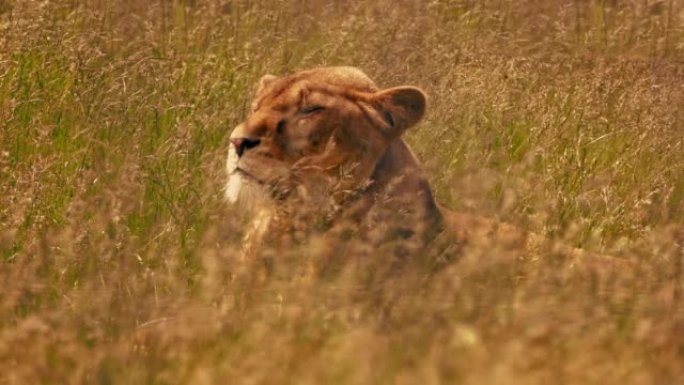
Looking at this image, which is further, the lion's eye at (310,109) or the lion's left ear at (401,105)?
the lion's left ear at (401,105)

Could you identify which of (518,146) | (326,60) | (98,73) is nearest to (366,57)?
(326,60)

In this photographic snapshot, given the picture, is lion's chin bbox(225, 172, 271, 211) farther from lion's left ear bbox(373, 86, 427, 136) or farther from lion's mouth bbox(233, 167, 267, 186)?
→ lion's left ear bbox(373, 86, 427, 136)

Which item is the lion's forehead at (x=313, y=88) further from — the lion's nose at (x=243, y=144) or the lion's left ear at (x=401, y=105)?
the lion's nose at (x=243, y=144)

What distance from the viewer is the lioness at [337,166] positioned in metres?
5.41

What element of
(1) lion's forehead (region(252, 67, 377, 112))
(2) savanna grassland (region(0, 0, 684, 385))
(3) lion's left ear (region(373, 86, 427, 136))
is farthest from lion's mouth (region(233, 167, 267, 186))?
(3) lion's left ear (region(373, 86, 427, 136))

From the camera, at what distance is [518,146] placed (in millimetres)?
7664

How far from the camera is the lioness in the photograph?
541 centimetres

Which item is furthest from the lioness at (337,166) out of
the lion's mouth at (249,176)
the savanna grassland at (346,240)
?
the savanna grassland at (346,240)

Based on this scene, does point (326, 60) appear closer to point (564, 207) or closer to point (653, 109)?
point (653, 109)

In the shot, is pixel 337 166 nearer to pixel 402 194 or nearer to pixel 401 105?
pixel 402 194

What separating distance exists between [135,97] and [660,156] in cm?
236

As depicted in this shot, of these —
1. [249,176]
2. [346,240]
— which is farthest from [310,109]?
[346,240]

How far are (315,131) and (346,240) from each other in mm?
672

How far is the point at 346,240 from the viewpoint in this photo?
524cm
